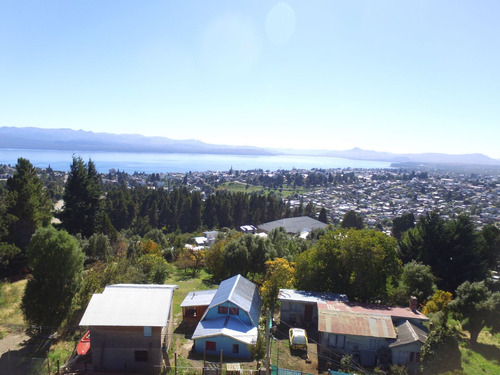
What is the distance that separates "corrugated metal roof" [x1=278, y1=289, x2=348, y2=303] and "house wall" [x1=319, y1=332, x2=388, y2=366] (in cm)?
263

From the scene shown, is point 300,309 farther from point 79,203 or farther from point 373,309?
point 79,203

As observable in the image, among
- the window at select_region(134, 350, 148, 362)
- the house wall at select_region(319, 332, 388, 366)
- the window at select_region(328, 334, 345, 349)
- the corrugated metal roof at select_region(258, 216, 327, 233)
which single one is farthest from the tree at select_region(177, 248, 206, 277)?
the corrugated metal roof at select_region(258, 216, 327, 233)

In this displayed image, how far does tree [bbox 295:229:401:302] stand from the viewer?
17.2m

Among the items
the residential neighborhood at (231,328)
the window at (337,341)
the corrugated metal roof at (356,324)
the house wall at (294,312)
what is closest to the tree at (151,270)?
the residential neighborhood at (231,328)

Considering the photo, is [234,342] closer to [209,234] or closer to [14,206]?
[14,206]

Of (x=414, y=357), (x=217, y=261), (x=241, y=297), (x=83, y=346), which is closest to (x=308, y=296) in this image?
(x=241, y=297)

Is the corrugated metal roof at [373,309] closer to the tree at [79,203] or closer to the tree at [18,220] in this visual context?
the tree at [18,220]

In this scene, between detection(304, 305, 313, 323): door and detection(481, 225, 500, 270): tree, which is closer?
detection(304, 305, 313, 323): door

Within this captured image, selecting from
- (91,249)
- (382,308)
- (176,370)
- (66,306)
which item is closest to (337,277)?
(382,308)

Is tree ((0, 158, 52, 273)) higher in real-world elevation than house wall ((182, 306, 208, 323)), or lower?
higher

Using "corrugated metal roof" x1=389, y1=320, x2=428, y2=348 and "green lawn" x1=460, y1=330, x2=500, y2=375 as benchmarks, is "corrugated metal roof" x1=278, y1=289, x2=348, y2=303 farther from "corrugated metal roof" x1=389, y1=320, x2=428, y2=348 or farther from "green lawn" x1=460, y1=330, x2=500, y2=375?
"green lawn" x1=460, y1=330, x2=500, y2=375

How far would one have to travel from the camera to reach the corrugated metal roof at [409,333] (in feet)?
41.2

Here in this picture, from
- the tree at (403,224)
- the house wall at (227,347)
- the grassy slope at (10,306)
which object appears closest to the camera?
the house wall at (227,347)

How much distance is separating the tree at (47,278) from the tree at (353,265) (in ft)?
40.6
